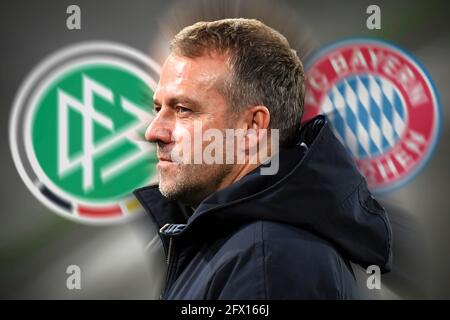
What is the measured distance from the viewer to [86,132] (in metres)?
1.13

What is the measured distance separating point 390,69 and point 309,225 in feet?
2.43

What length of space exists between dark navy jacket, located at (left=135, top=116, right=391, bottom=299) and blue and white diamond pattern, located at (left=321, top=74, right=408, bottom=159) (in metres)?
0.55

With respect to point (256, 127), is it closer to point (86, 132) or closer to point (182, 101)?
point (182, 101)

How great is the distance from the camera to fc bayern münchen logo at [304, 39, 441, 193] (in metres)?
1.12

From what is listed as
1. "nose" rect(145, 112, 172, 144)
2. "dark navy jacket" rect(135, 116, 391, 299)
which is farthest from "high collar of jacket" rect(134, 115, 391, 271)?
"nose" rect(145, 112, 172, 144)

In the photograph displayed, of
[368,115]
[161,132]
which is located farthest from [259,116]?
[368,115]

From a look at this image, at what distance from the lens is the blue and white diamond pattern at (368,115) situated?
112 centimetres

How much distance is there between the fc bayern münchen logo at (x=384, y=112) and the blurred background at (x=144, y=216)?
24mm

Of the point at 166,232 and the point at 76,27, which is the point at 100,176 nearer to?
the point at 76,27

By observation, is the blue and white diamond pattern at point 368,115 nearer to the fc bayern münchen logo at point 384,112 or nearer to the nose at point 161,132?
the fc bayern münchen logo at point 384,112

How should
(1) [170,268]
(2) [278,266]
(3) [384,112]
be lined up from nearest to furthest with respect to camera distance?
(2) [278,266], (1) [170,268], (3) [384,112]

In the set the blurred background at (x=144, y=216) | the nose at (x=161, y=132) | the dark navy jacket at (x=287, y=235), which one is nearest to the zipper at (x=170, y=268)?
the dark navy jacket at (x=287, y=235)

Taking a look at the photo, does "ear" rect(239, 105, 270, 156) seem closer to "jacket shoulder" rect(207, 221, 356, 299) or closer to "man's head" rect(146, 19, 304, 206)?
"man's head" rect(146, 19, 304, 206)

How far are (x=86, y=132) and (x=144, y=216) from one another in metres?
0.23
